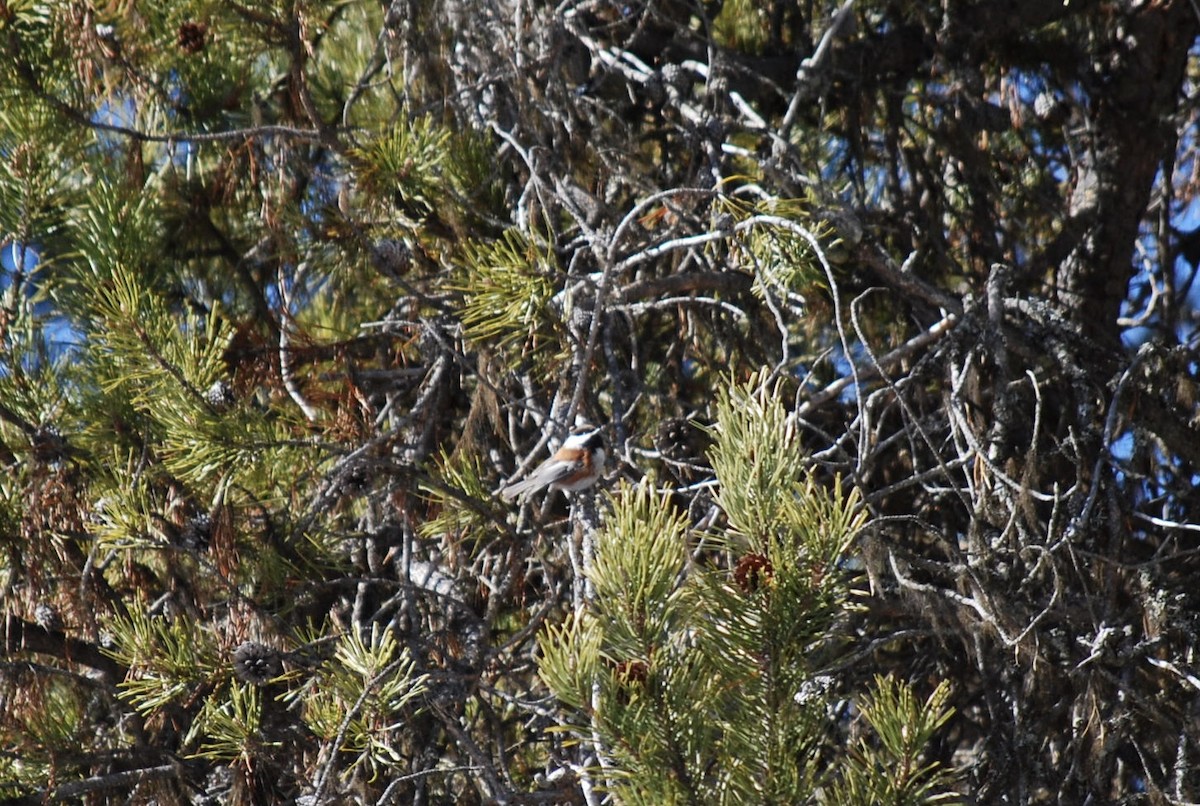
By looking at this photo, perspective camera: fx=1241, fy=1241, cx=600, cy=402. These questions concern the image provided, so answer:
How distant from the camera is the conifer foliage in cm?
173

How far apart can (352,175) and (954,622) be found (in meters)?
1.19

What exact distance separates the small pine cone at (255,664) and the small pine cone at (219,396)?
34 cm

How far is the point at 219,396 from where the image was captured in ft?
5.82

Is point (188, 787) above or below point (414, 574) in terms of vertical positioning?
below

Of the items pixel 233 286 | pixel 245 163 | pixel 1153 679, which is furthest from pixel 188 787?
pixel 1153 679

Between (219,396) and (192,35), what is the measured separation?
65 centimetres

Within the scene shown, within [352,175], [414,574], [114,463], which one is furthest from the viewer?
[414,574]

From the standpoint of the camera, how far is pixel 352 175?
206 centimetres

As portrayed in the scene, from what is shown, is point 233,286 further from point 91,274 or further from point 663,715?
point 663,715

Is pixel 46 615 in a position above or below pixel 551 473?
below

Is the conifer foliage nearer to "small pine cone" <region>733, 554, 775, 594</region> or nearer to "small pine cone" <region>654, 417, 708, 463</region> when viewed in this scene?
"small pine cone" <region>654, 417, 708, 463</region>

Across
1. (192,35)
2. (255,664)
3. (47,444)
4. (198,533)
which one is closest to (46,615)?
(47,444)

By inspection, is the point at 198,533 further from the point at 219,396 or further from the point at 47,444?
the point at 47,444

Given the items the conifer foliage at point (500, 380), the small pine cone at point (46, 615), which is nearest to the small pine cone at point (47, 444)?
the conifer foliage at point (500, 380)
